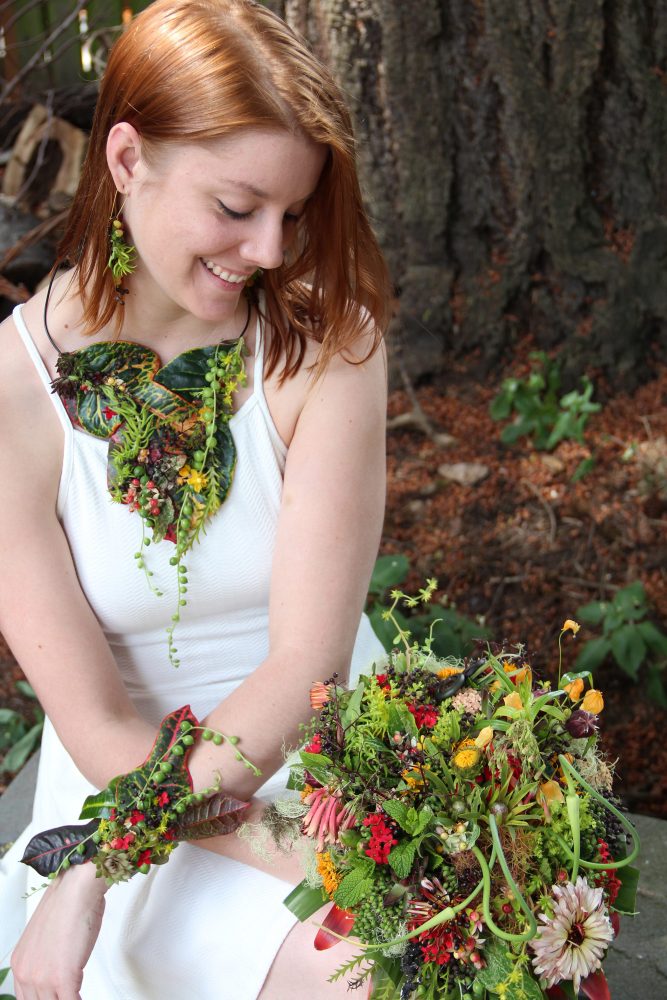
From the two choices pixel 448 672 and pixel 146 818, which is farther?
pixel 146 818

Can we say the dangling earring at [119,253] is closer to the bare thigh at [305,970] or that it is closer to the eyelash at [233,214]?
the eyelash at [233,214]

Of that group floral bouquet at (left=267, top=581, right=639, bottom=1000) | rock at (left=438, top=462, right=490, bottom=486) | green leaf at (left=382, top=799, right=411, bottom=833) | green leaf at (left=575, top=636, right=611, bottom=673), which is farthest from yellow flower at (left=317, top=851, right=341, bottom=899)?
rock at (left=438, top=462, right=490, bottom=486)

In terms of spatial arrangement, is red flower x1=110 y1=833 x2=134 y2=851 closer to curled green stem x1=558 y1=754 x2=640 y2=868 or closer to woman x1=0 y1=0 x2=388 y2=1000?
woman x1=0 y1=0 x2=388 y2=1000

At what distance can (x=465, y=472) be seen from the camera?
11.2 feet

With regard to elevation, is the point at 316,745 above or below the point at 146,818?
above

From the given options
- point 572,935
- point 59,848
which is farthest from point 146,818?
point 572,935

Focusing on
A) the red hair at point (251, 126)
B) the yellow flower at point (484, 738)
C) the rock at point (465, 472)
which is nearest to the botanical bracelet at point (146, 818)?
the yellow flower at point (484, 738)

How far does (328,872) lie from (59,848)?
474mm

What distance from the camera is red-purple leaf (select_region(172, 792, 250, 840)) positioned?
63.1 inches

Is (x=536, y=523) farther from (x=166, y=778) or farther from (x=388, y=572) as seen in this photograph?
(x=166, y=778)

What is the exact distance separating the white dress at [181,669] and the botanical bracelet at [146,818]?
0.11m

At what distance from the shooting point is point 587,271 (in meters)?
3.28

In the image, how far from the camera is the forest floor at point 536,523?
3.01 metres

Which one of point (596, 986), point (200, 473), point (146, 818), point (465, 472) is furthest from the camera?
point (465, 472)
